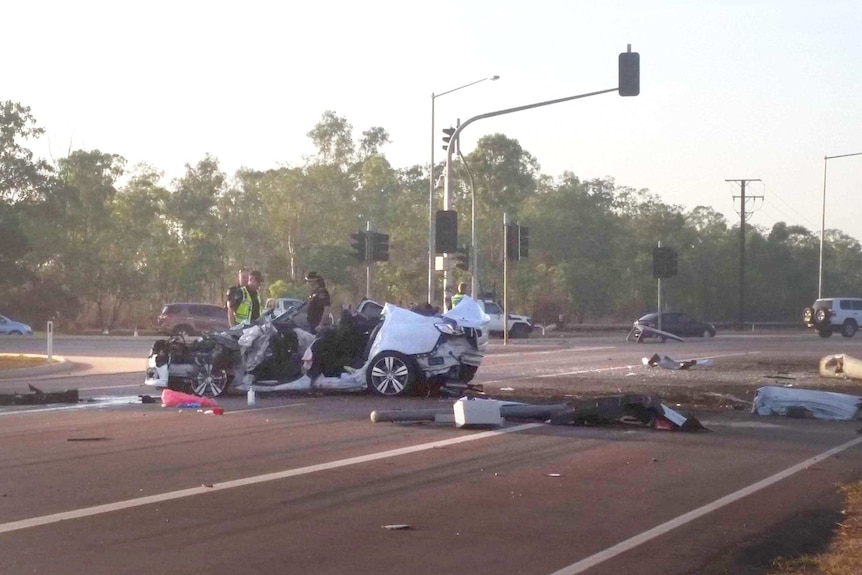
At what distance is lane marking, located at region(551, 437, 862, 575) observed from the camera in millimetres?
6922

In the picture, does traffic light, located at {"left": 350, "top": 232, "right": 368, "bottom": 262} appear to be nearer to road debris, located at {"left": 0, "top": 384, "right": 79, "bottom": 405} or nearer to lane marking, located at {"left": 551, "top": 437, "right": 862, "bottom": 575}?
road debris, located at {"left": 0, "top": 384, "right": 79, "bottom": 405}

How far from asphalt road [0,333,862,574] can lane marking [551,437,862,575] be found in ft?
0.07

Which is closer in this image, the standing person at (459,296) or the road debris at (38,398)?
the road debris at (38,398)

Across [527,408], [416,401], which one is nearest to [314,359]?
[416,401]

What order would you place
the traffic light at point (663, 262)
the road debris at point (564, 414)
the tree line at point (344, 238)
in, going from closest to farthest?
1. the road debris at point (564, 414)
2. the traffic light at point (663, 262)
3. the tree line at point (344, 238)

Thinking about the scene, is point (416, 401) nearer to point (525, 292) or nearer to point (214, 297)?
point (525, 292)

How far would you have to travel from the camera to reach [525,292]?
241 ft

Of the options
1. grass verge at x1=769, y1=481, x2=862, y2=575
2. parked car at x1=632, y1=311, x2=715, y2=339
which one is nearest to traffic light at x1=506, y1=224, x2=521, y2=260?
parked car at x1=632, y1=311, x2=715, y2=339

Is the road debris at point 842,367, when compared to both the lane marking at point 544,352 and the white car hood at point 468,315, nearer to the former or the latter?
the lane marking at point 544,352

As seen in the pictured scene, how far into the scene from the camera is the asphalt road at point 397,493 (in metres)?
7.08

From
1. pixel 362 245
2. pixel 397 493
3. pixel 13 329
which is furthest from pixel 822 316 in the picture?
pixel 397 493

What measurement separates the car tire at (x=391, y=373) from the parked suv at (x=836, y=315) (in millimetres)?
41680

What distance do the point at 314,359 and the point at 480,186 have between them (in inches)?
2501

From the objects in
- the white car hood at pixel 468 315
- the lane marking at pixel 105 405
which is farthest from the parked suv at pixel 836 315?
the lane marking at pixel 105 405
